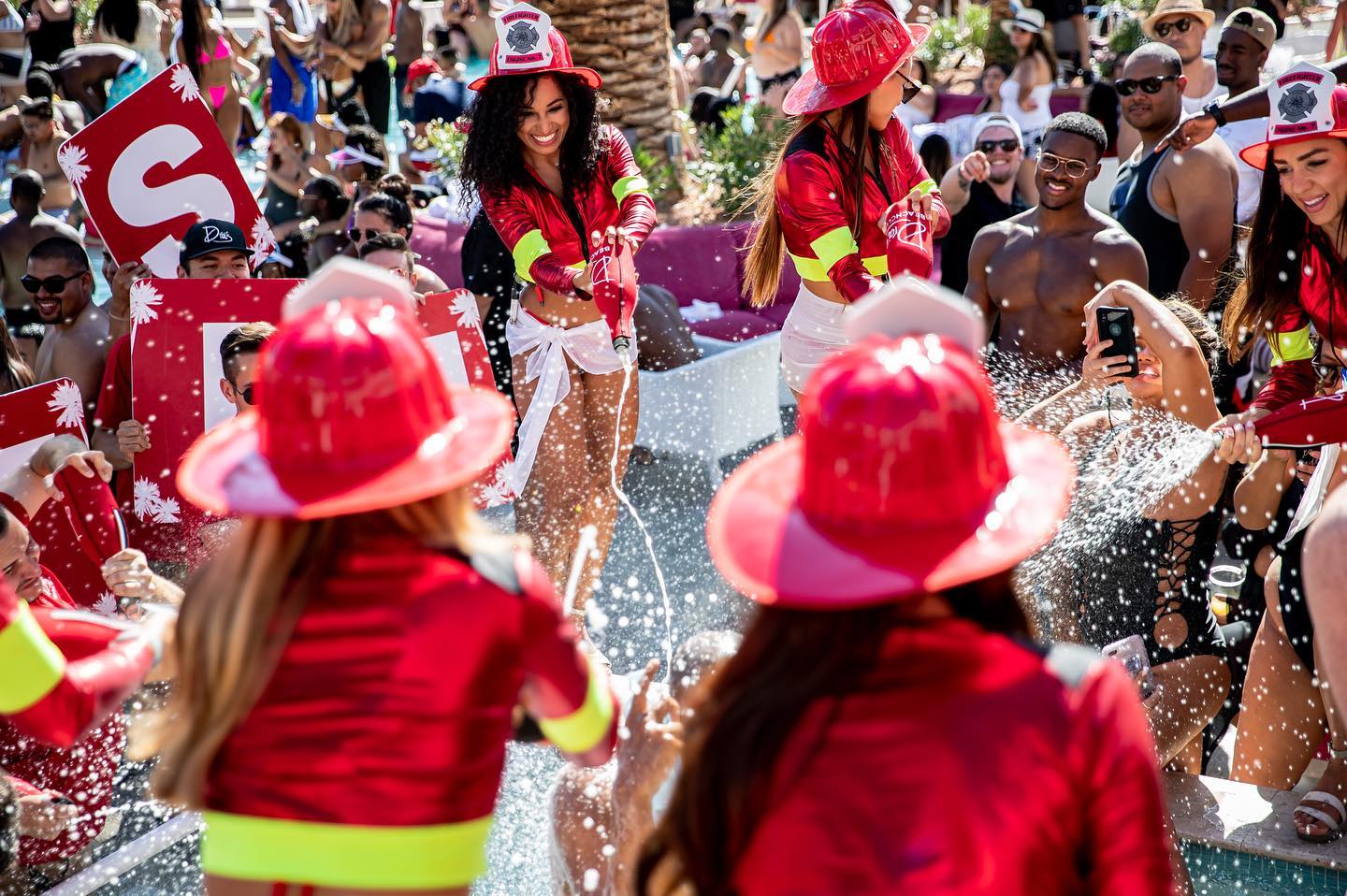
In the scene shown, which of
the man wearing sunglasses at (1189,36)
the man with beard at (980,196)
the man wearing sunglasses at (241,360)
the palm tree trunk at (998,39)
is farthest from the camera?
the palm tree trunk at (998,39)

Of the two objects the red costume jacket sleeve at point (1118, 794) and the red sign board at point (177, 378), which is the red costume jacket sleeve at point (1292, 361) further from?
the red sign board at point (177, 378)

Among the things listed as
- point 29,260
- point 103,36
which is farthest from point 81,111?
point 29,260

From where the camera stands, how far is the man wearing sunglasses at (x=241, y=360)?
4.22 metres

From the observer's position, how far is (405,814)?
5.51 feet

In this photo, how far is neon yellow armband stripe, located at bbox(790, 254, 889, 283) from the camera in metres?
4.46

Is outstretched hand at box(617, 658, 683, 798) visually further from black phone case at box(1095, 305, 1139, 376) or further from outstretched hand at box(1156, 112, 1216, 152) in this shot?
outstretched hand at box(1156, 112, 1216, 152)

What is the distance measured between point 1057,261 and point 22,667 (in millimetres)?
4054

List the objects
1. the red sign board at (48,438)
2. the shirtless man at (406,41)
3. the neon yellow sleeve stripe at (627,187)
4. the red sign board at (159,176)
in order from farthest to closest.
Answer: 1. the shirtless man at (406,41)
2. the red sign board at (159,176)
3. the neon yellow sleeve stripe at (627,187)
4. the red sign board at (48,438)

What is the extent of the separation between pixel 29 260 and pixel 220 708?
3.95 metres

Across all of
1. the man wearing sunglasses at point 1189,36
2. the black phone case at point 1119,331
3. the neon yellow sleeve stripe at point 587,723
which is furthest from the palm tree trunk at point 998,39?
the neon yellow sleeve stripe at point 587,723

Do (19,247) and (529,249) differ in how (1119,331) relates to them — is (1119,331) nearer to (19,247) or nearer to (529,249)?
(529,249)

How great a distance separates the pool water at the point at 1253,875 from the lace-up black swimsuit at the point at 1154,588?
23.4 inches

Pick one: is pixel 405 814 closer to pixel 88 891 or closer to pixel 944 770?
pixel 944 770

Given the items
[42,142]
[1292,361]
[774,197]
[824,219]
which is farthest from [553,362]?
[42,142]
